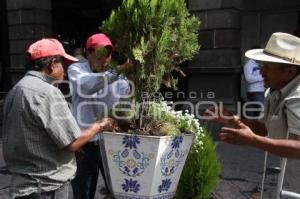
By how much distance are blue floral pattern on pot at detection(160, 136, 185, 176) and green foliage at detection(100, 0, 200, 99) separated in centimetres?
36

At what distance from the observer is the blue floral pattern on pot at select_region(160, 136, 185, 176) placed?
8.58 feet

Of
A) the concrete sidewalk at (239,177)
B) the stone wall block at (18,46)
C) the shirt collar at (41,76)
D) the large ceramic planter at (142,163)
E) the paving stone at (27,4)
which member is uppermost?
the paving stone at (27,4)

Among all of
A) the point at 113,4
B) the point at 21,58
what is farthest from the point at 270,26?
the point at 21,58

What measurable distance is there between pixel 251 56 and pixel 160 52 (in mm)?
555

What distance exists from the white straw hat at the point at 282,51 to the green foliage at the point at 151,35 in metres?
0.47

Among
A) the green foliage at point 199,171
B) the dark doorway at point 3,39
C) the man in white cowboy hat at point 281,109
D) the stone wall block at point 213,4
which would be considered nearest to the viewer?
the man in white cowboy hat at point 281,109

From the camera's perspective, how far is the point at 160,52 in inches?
102

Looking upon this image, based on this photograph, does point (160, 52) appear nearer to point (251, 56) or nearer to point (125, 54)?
point (125, 54)

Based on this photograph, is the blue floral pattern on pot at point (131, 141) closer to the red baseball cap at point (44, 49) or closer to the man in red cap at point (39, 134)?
the man in red cap at point (39, 134)

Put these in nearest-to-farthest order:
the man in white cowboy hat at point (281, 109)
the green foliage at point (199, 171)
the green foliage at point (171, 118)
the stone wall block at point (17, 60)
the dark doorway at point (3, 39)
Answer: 1. the man in white cowboy hat at point (281, 109)
2. the green foliage at point (171, 118)
3. the green foliage at point (199, 171)
4. the stone wall block at point (17, 60)
5. the dark doorway at point (3, 39)

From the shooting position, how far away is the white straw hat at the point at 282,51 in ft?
7.91

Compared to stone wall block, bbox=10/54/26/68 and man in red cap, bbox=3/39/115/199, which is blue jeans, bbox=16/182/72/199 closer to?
man in red cap, bbox=3/39/115/199

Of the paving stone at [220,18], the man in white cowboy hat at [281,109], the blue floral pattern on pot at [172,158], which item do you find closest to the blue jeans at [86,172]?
the blue floral pattern on pot at [172,158]

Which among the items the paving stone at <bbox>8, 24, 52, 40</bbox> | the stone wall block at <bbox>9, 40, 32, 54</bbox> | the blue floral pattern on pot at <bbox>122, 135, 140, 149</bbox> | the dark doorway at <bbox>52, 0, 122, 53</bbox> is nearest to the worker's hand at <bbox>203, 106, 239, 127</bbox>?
the blue floral pattern on pot at <bbox>122, 135, 140, 149</bbox>
